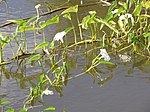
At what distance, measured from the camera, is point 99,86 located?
1496mm

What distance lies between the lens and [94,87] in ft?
4.88

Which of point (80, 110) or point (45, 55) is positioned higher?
point (45, 55)

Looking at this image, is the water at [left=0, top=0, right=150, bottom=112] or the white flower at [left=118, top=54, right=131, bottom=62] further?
the white flower at [left=118, top=54, right=131, bottom=62]

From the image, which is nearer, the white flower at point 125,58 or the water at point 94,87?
the water at point 94,87

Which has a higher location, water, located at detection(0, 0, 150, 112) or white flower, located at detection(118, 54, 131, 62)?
white flower, located at detection(118, 54, 131, 62)

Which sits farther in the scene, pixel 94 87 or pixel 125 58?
pixel 125 58

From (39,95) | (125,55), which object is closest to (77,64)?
(125,55)

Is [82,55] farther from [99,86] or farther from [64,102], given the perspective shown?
[64,102]

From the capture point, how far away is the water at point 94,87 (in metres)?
1.35

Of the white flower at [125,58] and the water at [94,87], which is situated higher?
the white flower at [125,58]

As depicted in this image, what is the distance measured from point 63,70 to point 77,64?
15 cm

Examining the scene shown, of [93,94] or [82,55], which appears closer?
[93,94]

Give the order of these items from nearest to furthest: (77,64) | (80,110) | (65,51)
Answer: (80,110) < (77,64) < (65,51)

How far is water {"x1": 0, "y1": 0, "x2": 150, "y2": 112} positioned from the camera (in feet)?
4.42
